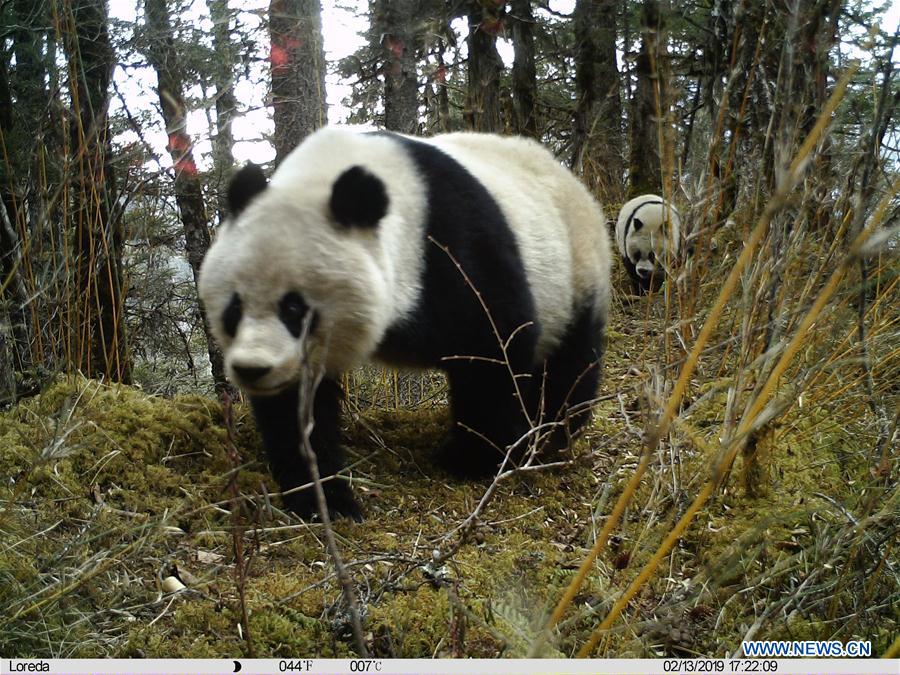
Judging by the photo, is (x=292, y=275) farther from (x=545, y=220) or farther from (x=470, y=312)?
(x=545, y=220)

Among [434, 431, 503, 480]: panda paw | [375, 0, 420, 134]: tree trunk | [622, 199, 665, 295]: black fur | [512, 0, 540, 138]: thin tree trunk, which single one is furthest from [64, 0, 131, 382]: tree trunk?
[622, 199, 665, 295]: black fur

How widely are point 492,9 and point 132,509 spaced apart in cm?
566

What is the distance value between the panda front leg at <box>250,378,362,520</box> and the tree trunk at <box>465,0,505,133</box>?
4484mm

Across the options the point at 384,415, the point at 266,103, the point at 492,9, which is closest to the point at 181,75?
the point at 266,103

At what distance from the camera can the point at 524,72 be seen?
893 cm

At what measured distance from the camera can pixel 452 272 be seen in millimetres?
3266

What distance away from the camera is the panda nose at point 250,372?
8.69 ft

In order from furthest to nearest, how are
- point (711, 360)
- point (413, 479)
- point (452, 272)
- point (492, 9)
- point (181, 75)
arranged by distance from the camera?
point (492, 9) < point (181, 75) < point (711, 360) < point (413, 479) < point (452, 272)

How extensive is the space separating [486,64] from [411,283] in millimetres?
4797

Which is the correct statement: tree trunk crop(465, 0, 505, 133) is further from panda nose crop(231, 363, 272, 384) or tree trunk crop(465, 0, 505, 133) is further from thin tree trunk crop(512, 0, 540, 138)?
panda nose crop(231, 363, 272, 384)

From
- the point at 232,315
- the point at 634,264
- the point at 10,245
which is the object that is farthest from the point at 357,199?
the point at 634,264

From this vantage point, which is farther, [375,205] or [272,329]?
[375,205]

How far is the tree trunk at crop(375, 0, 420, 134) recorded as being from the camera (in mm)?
6770

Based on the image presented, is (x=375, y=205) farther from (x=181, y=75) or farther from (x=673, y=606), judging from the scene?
(x=181, y=75)
